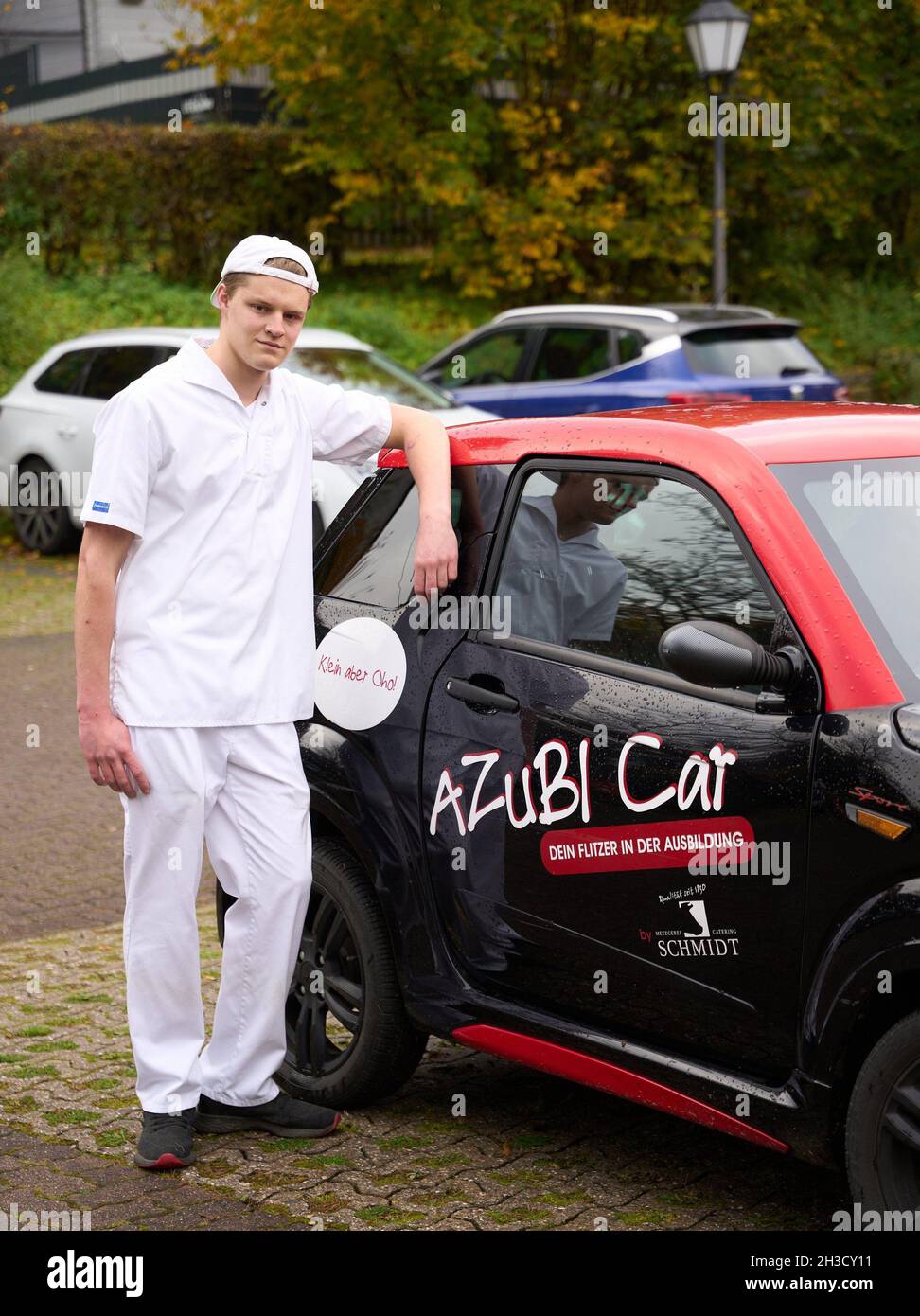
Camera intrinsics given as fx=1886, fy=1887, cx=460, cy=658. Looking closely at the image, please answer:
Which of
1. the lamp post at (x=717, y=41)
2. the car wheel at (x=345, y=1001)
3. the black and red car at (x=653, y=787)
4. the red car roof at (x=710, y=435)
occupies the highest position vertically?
the lamp post at (x=717, y=41)

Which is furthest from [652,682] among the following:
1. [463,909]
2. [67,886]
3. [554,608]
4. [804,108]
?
[804,108]

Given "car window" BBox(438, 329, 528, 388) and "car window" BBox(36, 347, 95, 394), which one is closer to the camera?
"car window" BBox(36, 347, 95, 394)

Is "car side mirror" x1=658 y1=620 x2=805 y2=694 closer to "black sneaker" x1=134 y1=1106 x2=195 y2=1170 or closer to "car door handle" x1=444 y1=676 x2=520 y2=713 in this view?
"car door handle" x1=444 y1=676 x2=520 y2=713

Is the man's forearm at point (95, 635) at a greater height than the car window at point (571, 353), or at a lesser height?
lesser

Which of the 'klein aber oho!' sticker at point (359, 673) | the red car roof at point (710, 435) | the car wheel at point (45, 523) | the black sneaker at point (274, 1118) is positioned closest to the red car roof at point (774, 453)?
the red car roof at point (710, 435)

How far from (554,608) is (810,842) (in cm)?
96

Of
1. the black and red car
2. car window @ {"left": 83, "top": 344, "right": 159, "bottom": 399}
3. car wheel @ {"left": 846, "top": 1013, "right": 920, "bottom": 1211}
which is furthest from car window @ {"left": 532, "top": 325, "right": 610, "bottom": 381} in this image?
car wheel @ {"left": 846, "top": 1013, "right": 920, "bottom": 1211}

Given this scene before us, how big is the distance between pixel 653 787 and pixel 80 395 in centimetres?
1263

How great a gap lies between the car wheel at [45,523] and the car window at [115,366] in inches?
33.3

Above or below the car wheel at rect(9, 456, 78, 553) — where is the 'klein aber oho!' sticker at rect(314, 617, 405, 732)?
above

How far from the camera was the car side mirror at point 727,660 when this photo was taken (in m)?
3.63

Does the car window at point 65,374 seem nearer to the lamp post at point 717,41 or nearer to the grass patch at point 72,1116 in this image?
the lamp post at point 717,41

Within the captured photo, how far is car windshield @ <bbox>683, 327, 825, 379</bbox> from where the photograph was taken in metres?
14.6

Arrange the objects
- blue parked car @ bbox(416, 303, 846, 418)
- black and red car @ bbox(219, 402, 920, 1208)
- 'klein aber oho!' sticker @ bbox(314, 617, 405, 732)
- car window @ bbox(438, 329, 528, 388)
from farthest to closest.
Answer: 1. car window @ bbox(438, 329, 528, 388)
2. blue parked car @ bbox(416, 303, 846, 418)
3. 'klein aber oho!' sticker @ bbox(314, 617, 405, 732)
4. black and red car @ bbox(219, 402, 920, 1208)
